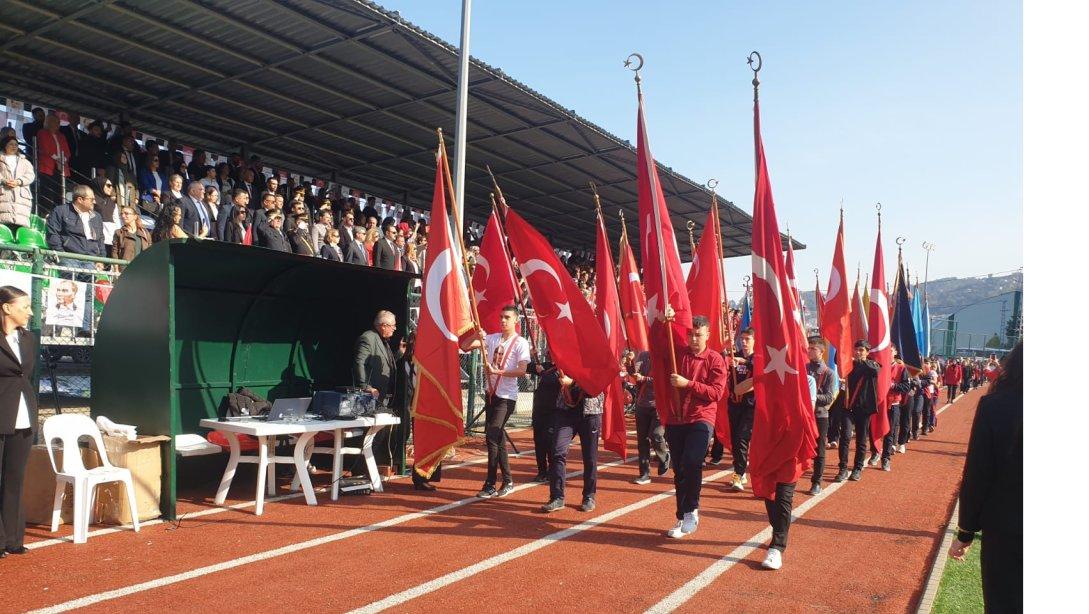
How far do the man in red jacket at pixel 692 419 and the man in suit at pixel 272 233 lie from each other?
6808mm

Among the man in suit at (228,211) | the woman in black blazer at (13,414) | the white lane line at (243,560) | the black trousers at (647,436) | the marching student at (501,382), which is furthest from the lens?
the man in suit at (228,211)

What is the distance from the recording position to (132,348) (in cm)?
726

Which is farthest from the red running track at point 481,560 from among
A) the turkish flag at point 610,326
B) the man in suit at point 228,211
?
the man in suit at point 228,211

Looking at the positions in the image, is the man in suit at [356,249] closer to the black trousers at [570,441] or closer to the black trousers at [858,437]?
the black trousers at [570,441]

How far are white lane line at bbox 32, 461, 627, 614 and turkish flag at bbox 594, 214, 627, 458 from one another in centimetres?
188

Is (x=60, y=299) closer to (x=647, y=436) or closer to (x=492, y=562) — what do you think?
(x=492, y=562)

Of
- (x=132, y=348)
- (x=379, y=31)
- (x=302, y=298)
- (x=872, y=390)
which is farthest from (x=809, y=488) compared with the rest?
(x=379, y=31)

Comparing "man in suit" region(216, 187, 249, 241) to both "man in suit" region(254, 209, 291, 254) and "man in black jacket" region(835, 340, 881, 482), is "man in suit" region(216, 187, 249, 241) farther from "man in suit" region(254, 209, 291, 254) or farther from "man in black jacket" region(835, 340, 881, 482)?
"man in black jacket" region(835, 340, 881, 482)

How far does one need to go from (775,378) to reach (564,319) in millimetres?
2410

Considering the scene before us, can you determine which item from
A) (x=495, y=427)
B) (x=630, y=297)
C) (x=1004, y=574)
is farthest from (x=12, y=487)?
(x=630, y=297)

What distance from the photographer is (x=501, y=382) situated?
8391 millimetres

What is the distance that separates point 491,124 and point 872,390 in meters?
9.10

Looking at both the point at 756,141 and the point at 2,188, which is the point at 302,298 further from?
the point at 756,141

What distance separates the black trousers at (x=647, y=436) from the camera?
9.92 meters
